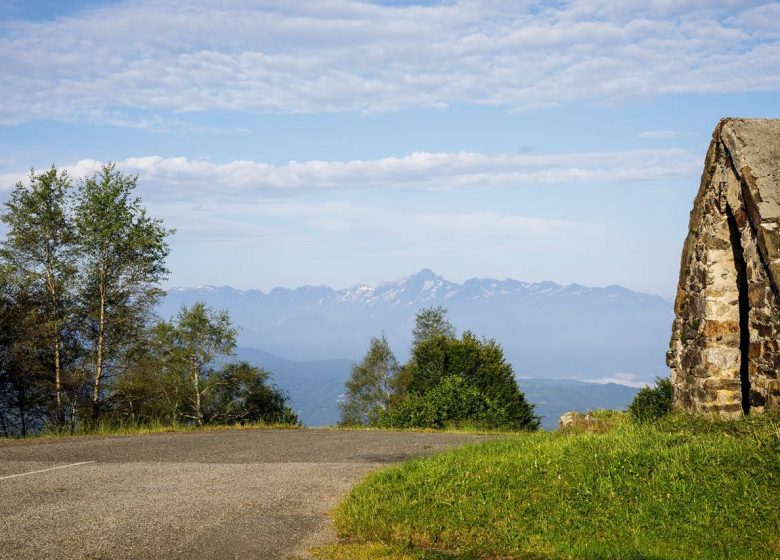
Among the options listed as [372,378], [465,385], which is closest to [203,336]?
[465,385]

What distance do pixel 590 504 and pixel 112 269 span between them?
30.3 meters

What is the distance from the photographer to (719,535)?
8258 mm

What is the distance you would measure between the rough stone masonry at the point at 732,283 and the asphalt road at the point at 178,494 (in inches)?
255

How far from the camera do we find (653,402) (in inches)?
740

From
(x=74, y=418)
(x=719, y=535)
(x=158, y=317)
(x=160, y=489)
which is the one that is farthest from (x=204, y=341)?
(x=719, y=535)

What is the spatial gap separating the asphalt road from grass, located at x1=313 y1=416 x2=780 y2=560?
98 centimetres

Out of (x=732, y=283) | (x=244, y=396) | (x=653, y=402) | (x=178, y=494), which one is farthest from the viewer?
(x=244, y=396)

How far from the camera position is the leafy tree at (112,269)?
3362 cm

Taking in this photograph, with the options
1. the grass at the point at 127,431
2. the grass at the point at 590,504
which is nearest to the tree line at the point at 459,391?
the grass at the point at 127,431

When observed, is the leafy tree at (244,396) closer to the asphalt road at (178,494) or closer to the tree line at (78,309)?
the tree line at (78,309)

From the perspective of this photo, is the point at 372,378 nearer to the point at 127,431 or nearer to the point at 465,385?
the point at 465,385

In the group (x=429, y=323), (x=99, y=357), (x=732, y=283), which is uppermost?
(x=429, y=323)

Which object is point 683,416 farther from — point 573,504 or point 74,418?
point 74,418

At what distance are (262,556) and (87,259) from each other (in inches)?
1168
